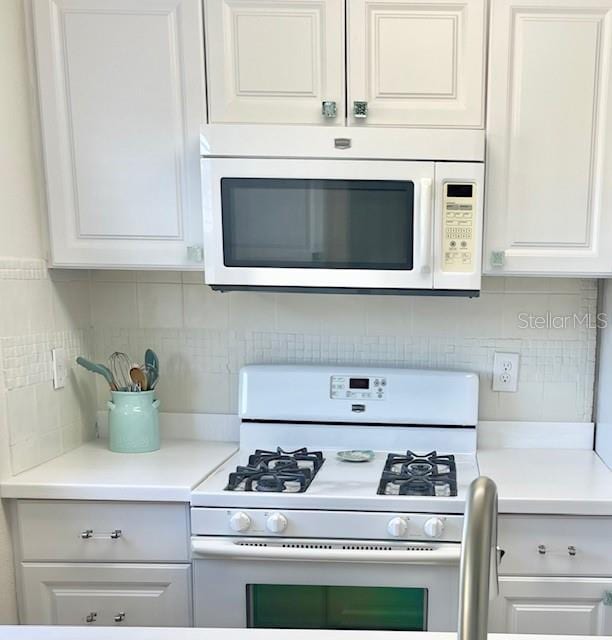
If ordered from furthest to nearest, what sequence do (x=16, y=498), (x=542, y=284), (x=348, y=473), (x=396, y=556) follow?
(x=542, y=284) < (x=348, y=473) < (x=16, y=498) < (x=396, y=556)

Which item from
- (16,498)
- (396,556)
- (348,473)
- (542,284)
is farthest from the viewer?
(542,284)

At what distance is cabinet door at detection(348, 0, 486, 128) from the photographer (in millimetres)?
1493

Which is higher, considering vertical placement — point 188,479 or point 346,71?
point 346,71

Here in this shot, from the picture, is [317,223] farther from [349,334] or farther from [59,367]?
[59,367]

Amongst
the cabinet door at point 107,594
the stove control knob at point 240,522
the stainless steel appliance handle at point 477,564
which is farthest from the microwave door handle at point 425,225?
the stainless steel appliance handle at point 477,564

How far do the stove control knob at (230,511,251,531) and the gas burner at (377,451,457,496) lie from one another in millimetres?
348

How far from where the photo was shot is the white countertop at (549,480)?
1.41 metres

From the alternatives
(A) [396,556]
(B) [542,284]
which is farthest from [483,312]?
(A) [396,556]

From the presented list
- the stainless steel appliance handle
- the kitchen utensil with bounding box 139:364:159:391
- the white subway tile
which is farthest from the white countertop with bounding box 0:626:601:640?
the white subway tile

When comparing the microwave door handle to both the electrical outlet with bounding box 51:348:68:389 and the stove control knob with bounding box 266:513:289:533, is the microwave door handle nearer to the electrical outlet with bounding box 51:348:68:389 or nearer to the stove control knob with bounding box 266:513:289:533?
the stove control knob with bounding box 266:513:289:533

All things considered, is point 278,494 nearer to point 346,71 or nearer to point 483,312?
point 483,312

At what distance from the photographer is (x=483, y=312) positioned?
6.19ft

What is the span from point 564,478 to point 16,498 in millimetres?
1519

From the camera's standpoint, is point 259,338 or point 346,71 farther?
point 259,338
